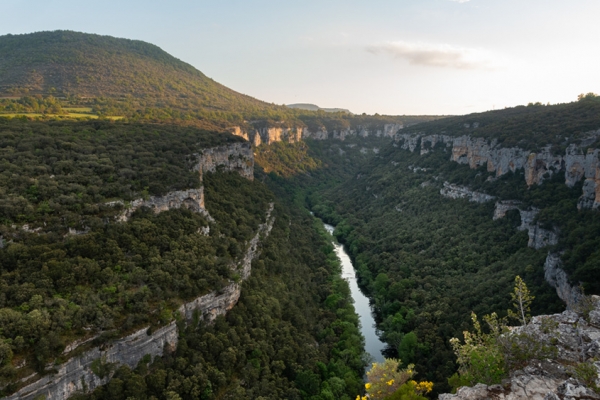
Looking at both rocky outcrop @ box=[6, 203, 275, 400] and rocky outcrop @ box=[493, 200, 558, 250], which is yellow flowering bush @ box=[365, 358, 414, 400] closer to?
rocky outcrop @ box=[6, 203, 275, 400]

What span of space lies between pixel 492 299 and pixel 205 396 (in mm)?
28580

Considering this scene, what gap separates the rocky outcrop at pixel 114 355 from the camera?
20.3 meters

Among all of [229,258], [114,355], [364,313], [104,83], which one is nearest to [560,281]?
[364,313]

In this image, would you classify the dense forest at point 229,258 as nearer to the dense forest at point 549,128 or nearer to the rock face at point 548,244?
the dense forest at point 549,128

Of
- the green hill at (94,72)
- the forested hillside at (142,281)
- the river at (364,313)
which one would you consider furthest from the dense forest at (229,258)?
the green hill at (94,72)

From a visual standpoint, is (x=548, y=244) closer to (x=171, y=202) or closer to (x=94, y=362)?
(x=171, y=202)

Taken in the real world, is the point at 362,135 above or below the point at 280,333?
above

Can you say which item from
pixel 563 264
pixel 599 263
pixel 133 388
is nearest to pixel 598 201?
pixel 563 264

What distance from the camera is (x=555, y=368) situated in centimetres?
1469

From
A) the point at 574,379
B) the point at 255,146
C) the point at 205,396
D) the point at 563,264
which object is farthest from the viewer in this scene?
the point at 255,146

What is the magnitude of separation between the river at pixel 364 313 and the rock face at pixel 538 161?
89.7 ft

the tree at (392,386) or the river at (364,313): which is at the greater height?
the tree at (392,386)

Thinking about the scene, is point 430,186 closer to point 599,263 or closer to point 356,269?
point 356,269

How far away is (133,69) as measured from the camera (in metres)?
114
